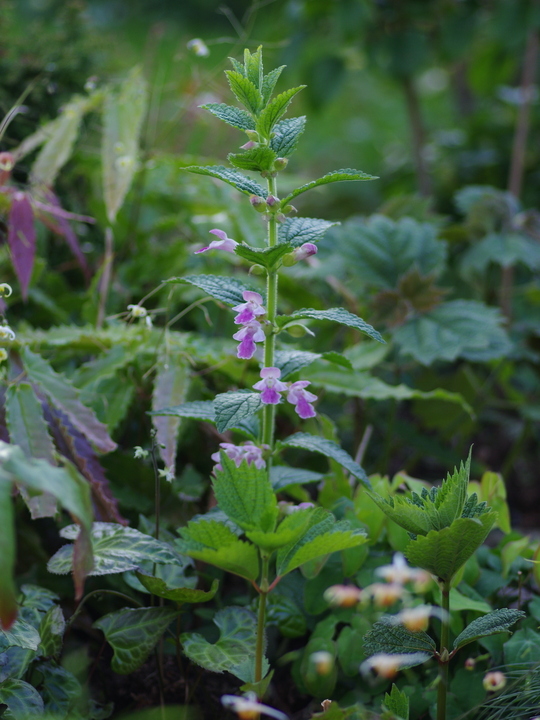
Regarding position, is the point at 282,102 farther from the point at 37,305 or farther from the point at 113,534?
the point at 37,305

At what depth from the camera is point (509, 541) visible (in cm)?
97

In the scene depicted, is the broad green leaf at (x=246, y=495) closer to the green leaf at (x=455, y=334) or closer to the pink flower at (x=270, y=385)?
the pink flower at (x=270, y=385)

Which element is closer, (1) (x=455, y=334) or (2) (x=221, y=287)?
(2) (x=221, y=287)

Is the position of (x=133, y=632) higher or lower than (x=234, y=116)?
lower

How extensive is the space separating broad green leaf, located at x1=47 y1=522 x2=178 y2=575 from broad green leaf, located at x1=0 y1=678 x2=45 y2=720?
12cm

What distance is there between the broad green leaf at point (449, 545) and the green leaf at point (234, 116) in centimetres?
51

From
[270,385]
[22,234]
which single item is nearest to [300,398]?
[270,385]

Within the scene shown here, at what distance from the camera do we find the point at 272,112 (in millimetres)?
741

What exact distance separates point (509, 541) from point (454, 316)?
1.65 ft

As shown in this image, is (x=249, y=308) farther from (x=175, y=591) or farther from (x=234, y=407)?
(x=175, y=591)

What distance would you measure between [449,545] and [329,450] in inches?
7.0

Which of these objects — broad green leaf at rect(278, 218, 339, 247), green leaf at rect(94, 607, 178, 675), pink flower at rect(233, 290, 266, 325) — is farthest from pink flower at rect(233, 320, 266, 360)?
green leaf at rect(94, 607, 178, 675)

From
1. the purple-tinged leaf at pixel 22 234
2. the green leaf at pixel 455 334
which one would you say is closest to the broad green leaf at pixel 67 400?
the purple-tinged leaf at pixel 22 234

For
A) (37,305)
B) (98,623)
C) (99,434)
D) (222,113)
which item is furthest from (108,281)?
(98,623)
